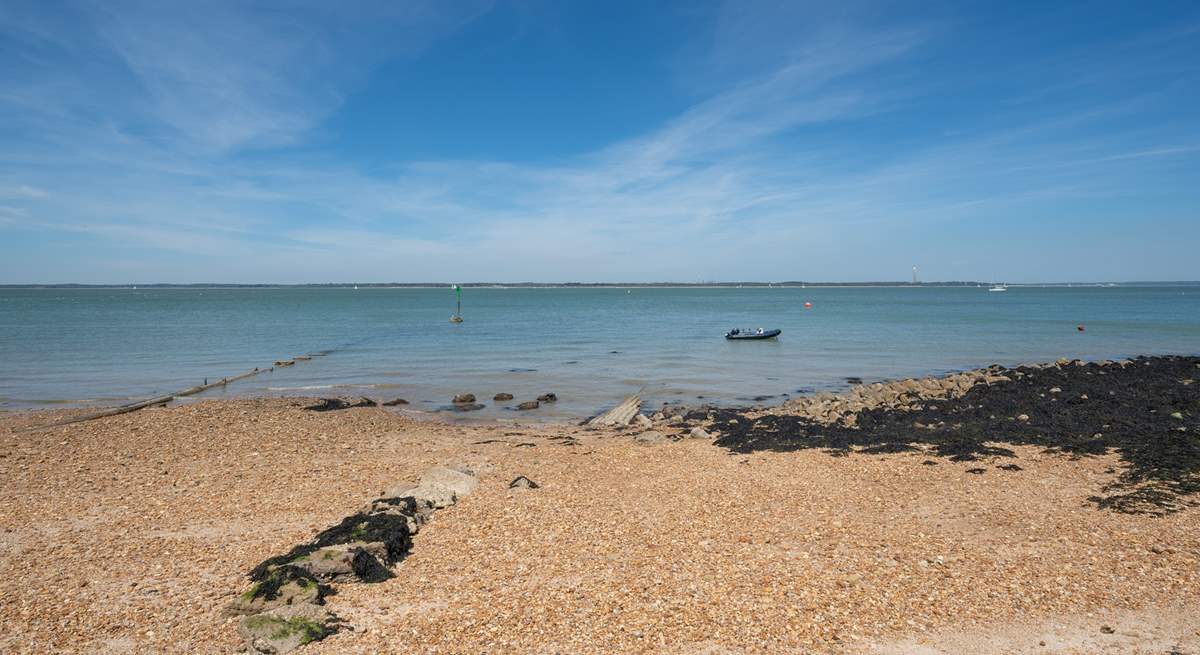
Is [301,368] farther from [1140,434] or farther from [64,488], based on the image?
[1140,434]

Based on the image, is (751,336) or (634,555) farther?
(751,336)

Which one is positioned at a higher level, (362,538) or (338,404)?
(362,538)

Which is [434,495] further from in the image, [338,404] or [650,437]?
[338,404]

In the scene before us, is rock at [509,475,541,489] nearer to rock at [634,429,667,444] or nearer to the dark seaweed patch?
rock at [634,429,667,444]

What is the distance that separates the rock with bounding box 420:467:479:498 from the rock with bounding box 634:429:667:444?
6257 mm

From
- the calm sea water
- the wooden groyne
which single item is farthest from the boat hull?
the wooden groyne

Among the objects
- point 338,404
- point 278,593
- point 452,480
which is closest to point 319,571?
point 278,593

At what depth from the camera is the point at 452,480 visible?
12.9 meters

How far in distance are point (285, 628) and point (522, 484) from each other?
6305mm

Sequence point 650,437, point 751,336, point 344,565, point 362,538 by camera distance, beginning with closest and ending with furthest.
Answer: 1. point 344,565
2. point 362,538
3. point 650,437
4. point 751,336

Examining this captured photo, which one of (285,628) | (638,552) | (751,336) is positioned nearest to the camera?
(285,628)

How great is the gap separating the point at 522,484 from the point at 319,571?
5.14 metres

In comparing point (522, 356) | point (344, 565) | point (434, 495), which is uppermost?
point (344, 565)

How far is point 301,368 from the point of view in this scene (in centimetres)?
3634
